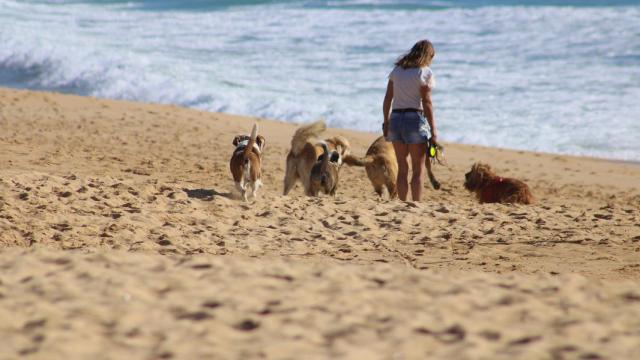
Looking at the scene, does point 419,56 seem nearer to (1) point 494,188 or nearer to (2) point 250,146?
(2) point 250,146

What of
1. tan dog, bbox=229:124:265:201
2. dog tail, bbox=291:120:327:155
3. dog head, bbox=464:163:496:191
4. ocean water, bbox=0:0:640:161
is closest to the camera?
tan dog, bbox=229:124:265:201

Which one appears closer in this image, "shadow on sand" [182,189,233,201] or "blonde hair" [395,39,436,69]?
"blonde hair" [395,39,436,69]

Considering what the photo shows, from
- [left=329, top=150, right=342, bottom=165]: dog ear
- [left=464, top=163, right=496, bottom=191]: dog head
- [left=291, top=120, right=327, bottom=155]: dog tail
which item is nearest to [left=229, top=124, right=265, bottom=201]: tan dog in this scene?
[left=291, top=120, right=327, bottom=155]: dog tail

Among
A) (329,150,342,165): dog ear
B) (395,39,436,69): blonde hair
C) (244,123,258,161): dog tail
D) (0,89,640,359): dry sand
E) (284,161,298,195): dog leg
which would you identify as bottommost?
(0,89,640,359): dry sand

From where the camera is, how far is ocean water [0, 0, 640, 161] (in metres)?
19.7

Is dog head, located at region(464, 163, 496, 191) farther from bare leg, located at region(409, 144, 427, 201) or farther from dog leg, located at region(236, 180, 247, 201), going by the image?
dog leg, located at region(236, 180, 247, 201)

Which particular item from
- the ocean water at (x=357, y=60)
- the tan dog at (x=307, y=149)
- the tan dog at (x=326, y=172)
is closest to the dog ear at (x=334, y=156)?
the tan dog at (x=326, y=172)

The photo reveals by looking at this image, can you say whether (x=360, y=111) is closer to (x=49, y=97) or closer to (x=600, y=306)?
(x=49, y=97)

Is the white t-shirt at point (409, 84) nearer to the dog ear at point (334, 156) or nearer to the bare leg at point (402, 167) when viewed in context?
the bare leg at point (402, 167)

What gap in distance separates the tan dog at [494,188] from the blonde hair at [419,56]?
77.7 inches

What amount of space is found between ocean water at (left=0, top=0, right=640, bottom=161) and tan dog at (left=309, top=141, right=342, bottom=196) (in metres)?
6.91

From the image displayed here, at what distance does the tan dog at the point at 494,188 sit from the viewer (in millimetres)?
11695

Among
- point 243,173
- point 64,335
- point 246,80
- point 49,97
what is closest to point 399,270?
point 64,335

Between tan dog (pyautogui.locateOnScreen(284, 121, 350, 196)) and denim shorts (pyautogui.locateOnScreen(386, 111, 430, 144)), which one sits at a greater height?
denim shorts (pyautogui.locateOnScreen(386, 111, 430, 144))
